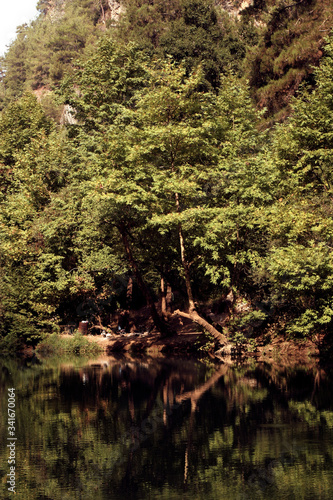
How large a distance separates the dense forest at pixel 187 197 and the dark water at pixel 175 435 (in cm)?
568

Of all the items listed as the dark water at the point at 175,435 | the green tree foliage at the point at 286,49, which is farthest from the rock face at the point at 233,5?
the dark water at the point at 175,435

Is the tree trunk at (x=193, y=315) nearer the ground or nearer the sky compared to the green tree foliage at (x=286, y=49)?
nearer the ground

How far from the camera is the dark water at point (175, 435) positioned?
37.7ft

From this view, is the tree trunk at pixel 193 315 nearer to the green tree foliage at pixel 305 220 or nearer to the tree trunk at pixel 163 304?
the green tree foliage at pixel 305 220

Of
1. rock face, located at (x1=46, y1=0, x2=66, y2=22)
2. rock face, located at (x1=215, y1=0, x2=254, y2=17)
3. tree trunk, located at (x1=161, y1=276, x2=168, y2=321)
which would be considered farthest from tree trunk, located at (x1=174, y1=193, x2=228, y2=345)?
rock face, located at (x1=46, y1=0, x2=66, y2=22)

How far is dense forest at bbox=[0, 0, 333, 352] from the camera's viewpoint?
2923 cm

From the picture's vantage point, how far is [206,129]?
30.9m

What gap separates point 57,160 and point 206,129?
15964 millimetres

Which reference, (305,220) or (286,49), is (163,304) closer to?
(305,220)

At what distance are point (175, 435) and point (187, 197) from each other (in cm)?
1710

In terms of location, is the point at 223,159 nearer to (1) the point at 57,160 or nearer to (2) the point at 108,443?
(1) the point at 57,160

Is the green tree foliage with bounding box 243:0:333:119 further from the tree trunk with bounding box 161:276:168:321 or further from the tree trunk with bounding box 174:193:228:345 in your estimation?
the tree trunk with bounding box 174:193:228:345

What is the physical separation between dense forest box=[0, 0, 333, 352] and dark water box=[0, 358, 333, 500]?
568 cm

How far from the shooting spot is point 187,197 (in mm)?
30969
